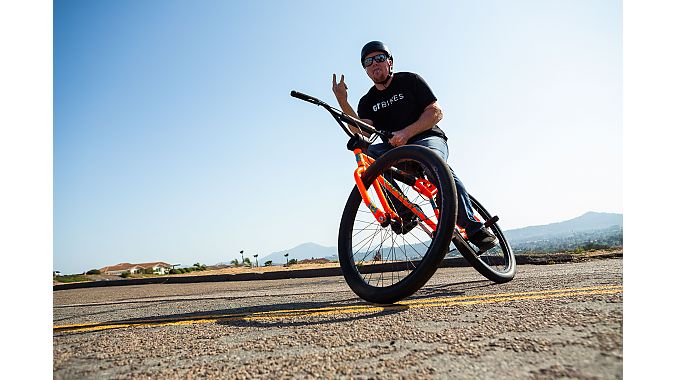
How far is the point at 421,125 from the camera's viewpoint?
350 centimetres

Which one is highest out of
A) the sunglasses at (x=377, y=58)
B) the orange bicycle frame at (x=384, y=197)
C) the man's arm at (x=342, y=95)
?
the sunglasses at (x=377, y=58)

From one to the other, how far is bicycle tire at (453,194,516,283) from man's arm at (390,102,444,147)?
925 mm

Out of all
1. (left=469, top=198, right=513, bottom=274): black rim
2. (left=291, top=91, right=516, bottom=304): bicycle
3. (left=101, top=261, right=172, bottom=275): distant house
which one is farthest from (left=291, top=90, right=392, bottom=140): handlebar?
(left=101, top=261, right=172, bottom=275): distant house

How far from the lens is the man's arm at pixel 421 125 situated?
344cm

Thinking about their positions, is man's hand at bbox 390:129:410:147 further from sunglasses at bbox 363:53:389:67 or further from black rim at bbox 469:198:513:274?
black rim at bbox 469:198:513:274

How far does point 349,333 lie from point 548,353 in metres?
0.80

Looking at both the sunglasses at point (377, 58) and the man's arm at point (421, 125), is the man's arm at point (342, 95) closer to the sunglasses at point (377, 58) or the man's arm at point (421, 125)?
the sunglasses at point (377, 58)

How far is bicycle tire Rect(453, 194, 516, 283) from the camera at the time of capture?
3003mm

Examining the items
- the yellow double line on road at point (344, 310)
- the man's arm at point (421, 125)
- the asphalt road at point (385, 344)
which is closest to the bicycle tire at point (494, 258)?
the yellow double line on road at point (344, 310)

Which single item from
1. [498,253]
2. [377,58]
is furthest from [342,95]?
[498,253]

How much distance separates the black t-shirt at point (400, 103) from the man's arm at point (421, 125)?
5.0 inches

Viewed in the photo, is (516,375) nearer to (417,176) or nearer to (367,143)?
(417,176)
